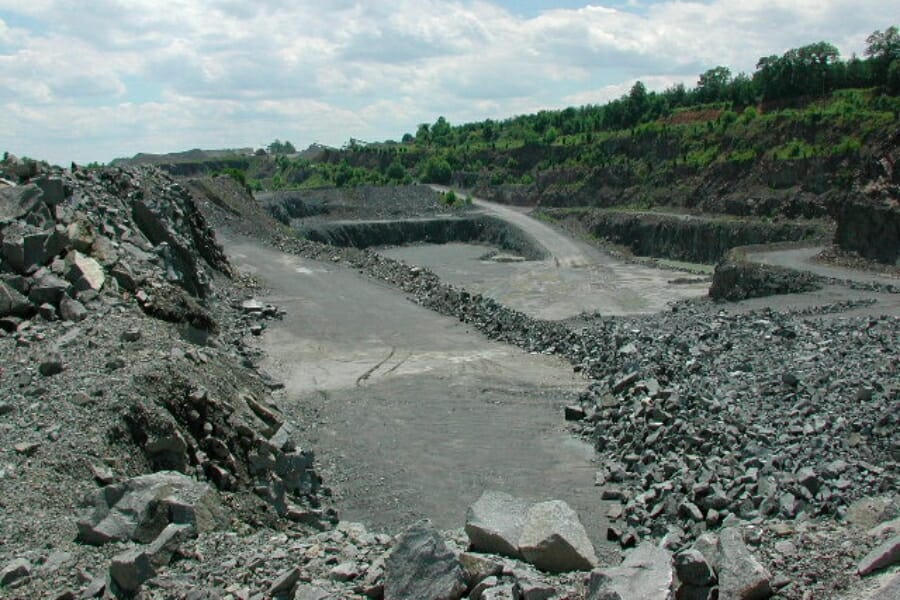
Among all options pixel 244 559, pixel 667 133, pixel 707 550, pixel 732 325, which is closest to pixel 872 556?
pixel 707 550

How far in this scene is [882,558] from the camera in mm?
7016

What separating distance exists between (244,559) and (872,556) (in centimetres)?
571

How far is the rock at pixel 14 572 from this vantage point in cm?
755

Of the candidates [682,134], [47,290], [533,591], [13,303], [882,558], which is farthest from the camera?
[682,134]

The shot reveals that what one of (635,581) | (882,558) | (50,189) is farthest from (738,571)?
(50,189)

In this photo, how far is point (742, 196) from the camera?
53.7 meters

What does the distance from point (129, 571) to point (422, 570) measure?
8.59 ft

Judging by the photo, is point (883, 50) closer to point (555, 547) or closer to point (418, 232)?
point (418, 232)

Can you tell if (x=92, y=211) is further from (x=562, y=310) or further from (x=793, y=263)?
(x=793, y=263)

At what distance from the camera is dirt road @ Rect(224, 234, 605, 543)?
1442cm

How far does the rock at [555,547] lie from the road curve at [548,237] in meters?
40.6

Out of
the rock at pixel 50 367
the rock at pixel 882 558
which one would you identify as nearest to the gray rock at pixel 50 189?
the rock at pixel 50 367

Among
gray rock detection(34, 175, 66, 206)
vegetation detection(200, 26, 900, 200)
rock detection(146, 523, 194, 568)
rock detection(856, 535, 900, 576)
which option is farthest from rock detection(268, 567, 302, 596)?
vegetation detection(200, 26, 900, 200)

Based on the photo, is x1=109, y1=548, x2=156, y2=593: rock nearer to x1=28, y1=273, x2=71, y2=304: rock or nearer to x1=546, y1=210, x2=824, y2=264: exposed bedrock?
x1=28, y1=273, x2=71, y2=304: rock
